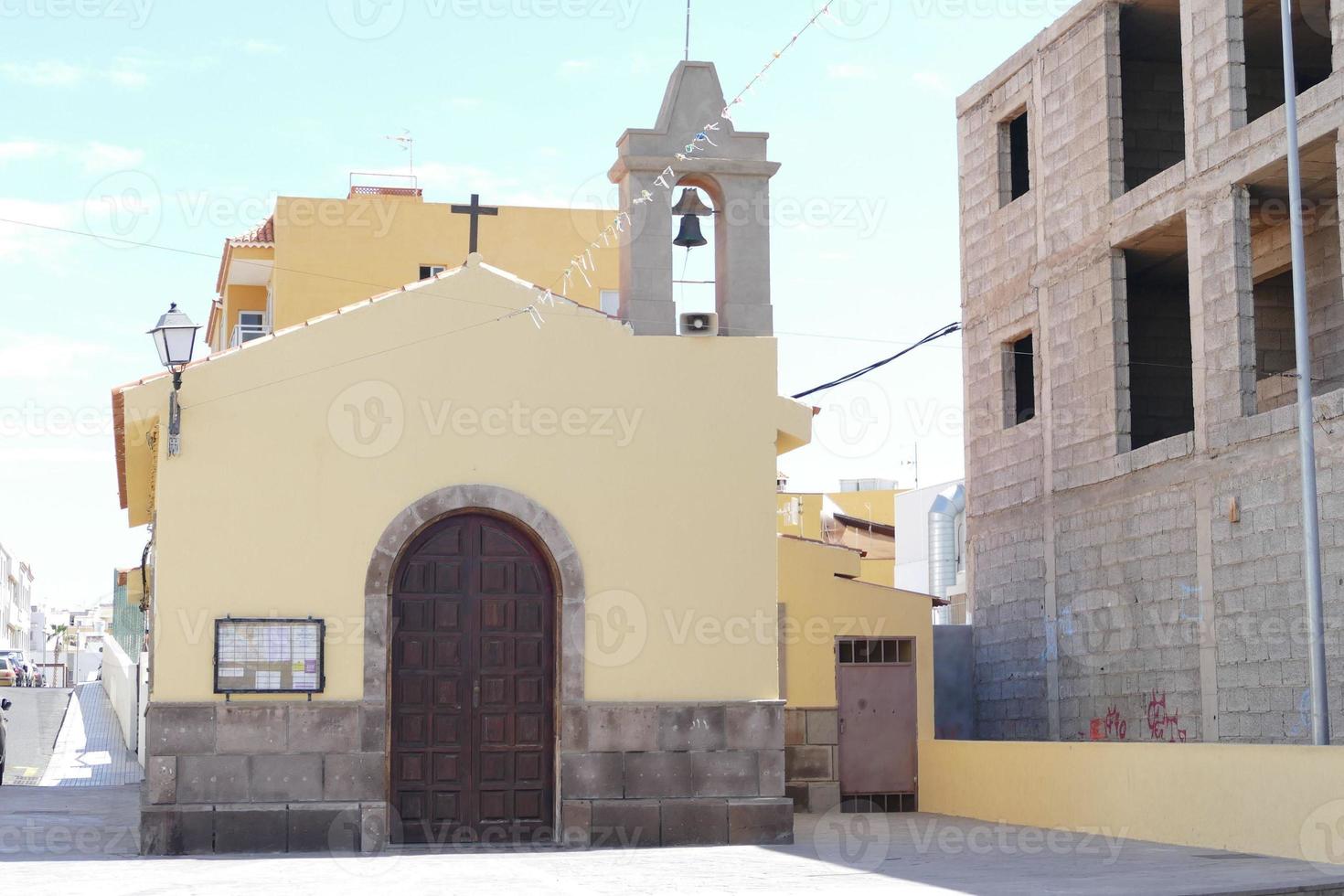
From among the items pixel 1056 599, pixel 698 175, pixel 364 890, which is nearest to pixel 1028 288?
pixel 1056 599

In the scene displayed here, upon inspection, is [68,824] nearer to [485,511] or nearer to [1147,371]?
[485,511]

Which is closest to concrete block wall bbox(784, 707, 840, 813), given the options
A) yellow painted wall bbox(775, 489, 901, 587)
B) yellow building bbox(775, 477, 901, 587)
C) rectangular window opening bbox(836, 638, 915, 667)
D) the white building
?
rectangular window opening bbox(836, 638, 915, 667)

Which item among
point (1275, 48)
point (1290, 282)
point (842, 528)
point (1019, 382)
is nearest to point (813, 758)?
point (1019, 382)

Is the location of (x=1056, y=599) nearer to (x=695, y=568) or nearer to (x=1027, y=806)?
(x=1027, y=806)

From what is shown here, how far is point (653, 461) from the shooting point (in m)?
15.9

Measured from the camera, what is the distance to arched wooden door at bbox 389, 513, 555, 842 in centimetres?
1525

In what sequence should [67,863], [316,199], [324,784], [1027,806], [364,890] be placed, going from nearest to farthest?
[364,890] < [67,863] < [324,784] < [1027,806] < [316,199]

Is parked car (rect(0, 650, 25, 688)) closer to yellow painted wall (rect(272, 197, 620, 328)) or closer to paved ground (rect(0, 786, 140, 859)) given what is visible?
yellow painted wall (rect(272, 197, 620, 328))

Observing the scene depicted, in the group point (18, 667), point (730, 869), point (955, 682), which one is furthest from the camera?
point (18, 667)

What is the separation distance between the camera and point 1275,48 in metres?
23.1

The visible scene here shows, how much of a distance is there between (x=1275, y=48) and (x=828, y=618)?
10497 millimetres

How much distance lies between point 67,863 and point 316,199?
18.9m

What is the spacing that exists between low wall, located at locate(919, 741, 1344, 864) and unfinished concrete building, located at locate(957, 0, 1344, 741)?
124 inches

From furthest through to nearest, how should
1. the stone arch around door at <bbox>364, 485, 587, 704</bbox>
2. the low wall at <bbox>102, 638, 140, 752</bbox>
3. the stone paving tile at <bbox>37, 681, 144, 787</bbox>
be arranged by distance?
the low wall at <bbox>102, 638, 140, 752</bbox>, the stone paving tile at <bbox>37, 681, 144, 787</bbox>, the stone arch around door at <bbox>364, 485, 587, 704</bbox>
